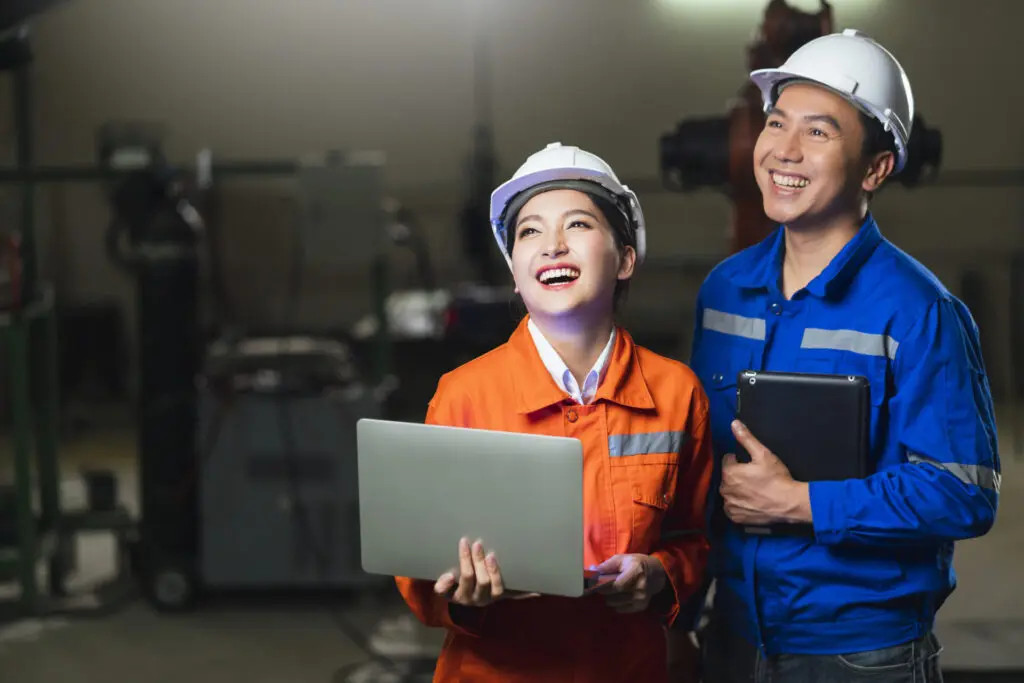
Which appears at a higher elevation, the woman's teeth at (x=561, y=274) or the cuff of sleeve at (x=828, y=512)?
the woman's teeth at (x=561, y=274)

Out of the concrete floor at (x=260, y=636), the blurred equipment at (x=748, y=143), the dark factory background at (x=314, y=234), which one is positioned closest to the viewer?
the blurred equipment at (x=748, y=143)

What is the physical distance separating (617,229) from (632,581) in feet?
1.53

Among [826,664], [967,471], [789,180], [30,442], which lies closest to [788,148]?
[789,180]

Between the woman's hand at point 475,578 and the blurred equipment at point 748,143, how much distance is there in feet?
3.51

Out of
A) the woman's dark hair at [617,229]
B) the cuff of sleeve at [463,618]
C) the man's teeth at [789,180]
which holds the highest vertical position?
the man's teeth at [789,180]

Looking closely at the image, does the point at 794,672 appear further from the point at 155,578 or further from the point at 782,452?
the point at 155,578

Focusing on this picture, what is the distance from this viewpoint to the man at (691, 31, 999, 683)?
1.49m

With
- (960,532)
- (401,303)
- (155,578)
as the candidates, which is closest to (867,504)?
(960,532)

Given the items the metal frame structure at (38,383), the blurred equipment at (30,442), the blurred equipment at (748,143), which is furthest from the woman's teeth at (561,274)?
the blurred equipment at (30,442)

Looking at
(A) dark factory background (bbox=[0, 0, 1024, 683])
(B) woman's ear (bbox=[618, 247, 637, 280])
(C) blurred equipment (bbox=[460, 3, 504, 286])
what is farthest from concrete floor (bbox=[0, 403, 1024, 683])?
(B) woman's ear (bbox=[618, 247, 637, 280])

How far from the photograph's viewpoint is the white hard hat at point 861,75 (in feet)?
5.09

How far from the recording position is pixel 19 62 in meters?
3.58

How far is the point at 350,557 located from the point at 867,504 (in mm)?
2739

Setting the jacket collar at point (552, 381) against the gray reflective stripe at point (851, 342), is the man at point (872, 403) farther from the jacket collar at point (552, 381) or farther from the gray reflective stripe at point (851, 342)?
the jacket collar at point (552, 381)
